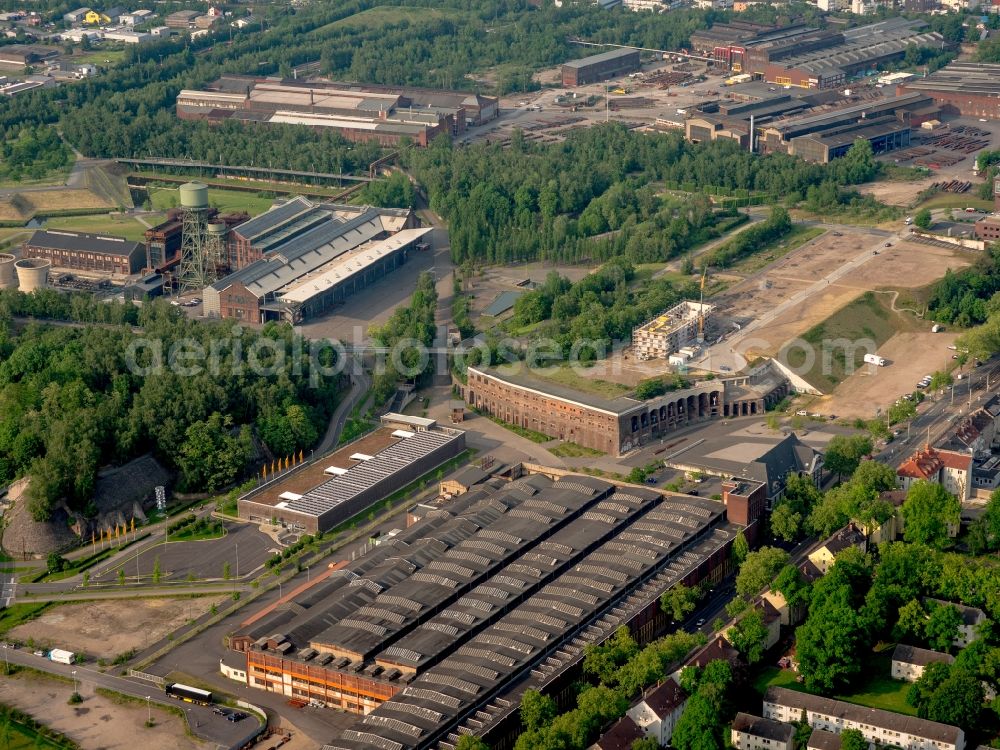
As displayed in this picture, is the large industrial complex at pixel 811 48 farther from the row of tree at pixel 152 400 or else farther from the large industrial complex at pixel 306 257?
the row of tree at pixel 152 400

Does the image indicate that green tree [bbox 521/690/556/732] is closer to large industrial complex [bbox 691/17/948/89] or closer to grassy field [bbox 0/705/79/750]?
grassy field [bbox 0/705/79/750]

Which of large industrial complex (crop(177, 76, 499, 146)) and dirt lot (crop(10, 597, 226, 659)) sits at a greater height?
large industrial complex (crop(177, 76, 499, 146))

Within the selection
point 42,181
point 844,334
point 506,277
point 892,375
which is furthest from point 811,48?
point 892,375

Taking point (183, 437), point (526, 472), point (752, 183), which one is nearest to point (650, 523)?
point (526, 472)

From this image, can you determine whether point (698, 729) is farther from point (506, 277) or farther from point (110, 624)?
point (506, 277)

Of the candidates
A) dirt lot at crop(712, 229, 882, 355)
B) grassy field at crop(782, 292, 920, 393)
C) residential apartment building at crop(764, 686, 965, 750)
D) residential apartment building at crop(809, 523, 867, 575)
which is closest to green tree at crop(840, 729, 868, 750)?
residential apartment building at crop(764, 686, 965, 750)

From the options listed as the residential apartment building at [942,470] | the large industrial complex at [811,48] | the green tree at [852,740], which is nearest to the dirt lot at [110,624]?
the green tree at [852,740]

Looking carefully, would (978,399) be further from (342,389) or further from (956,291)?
(342,389)

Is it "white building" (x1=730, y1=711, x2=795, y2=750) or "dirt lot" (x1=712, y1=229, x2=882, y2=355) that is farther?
"dirt lot" (x1=712, y1=229, x2=882, y2=355)
